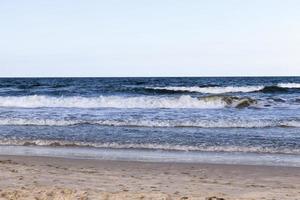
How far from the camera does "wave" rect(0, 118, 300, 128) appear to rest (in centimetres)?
1495

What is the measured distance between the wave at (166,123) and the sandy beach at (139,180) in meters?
6.01

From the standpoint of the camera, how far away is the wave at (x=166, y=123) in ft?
49.0

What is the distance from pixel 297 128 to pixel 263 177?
23.1 feet

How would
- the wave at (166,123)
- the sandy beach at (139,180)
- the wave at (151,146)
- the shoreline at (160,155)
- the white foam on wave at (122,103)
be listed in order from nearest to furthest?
the sandy beach at (139,180) → the shoreline at (160,155) → the wave at (151,146) → the wave at (166,123) → the white foam on wave at (122,103)

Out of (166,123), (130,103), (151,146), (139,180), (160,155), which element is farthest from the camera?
(130,103)

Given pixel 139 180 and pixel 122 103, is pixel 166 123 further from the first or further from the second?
pixel 122 103

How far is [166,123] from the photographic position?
15492 mm

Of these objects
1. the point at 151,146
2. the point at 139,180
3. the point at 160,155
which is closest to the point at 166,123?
the point at 151,146

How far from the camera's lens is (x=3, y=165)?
834 centimetres

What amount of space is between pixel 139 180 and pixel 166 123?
8246 mm

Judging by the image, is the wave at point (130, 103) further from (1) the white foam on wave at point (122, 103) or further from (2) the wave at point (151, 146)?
(2) the wave at point (151, 146)

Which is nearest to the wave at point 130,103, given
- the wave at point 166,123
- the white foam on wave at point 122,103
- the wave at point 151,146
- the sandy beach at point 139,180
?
the white foam on wave at point 122,103

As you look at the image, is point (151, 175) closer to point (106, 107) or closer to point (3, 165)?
point (3, 165)

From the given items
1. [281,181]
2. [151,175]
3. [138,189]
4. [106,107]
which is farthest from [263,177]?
[106,107]
